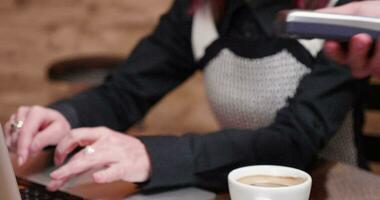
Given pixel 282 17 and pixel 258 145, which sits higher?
pixel 282 17

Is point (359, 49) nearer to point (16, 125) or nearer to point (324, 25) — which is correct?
point (324, 25)

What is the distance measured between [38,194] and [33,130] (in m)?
0.20

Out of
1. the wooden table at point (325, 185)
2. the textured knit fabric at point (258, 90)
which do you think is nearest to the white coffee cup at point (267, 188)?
the wooden table at point (325, 185)

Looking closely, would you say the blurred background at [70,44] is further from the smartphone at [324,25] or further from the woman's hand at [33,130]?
the smartphone at [324,25]

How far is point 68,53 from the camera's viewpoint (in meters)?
2.88

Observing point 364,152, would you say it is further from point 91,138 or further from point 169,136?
point 91,138

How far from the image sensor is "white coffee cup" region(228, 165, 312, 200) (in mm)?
731

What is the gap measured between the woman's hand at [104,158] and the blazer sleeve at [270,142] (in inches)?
0.8

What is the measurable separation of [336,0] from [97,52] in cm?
190

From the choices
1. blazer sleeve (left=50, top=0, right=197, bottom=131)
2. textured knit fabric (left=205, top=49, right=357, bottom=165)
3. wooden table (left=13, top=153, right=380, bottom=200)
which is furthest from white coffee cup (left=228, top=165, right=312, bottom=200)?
blazer sleeve (left=50, top=0, right=197, bottom=131)

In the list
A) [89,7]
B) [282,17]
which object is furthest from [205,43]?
[89,7]

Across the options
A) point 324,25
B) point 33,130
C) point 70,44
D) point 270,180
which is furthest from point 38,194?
point 70,44

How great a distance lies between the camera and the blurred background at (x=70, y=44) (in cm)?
283

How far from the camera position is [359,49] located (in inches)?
31.4
